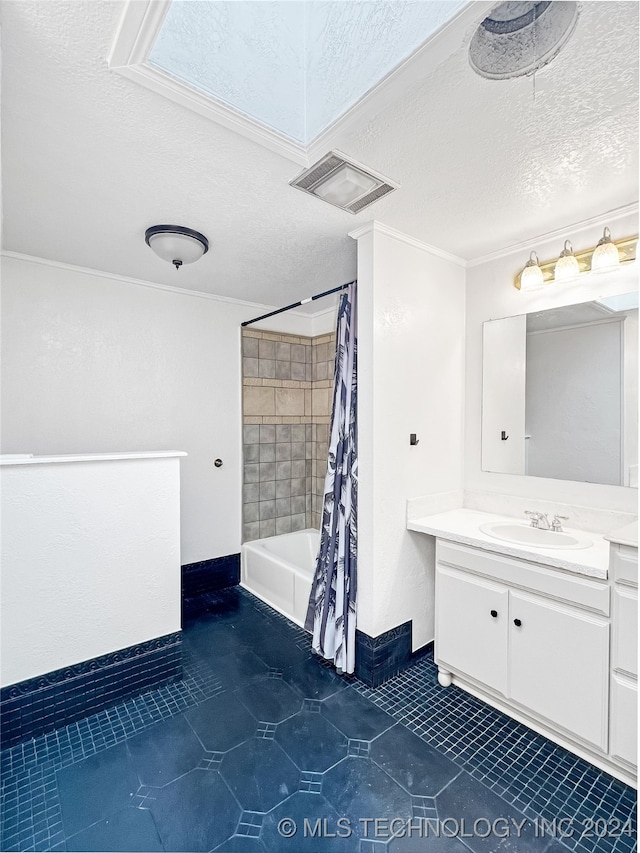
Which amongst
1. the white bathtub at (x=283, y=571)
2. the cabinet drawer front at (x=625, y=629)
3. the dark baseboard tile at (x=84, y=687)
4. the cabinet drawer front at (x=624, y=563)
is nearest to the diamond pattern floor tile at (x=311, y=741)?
the dark baseboard tile at (x=84, y=687)

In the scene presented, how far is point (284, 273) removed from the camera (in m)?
2.82

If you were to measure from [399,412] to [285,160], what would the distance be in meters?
1.30

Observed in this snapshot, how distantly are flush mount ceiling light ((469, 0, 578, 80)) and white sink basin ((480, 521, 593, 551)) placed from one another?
176 centimetres

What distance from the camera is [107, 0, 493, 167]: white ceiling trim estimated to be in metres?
1.02

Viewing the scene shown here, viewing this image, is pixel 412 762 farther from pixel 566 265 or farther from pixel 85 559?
pixel 566 265

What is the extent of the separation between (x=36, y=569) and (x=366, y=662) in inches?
66.0

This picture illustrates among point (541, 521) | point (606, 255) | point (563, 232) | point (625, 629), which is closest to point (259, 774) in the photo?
point (625, 629)

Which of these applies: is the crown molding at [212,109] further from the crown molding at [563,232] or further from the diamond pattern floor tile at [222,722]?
the diamond pattern floor tile at [222,722]

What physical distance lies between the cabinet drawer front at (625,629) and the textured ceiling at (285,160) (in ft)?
5.46

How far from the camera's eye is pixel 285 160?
156 centimetres

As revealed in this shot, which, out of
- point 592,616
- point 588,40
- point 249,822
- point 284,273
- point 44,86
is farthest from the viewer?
point 284,273

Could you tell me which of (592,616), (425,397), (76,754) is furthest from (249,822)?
(425,397)

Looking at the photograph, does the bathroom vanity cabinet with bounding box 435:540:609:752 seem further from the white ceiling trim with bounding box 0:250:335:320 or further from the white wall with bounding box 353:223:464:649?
the white ceiling trim with bounding box 0:250:335:320

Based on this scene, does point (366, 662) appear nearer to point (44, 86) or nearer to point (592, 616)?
point (592, 616)
